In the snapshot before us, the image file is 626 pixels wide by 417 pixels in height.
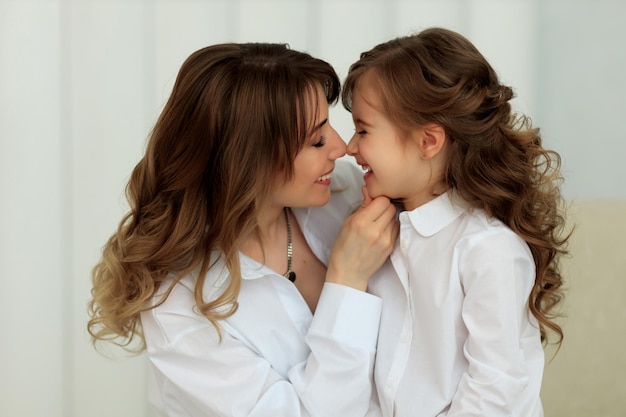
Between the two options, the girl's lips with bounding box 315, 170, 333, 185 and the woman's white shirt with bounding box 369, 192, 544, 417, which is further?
the girl's lips with bounding box 315, 170, 333, 185

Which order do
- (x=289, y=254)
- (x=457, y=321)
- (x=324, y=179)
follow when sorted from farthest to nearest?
(x=289, y=254) < (x=324, y=179) < (x=457, y=321)

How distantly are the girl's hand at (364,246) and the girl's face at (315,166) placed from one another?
8cm

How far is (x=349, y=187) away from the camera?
5.55 ft

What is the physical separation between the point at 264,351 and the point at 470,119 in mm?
538

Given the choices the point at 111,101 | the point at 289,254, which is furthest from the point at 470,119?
the point at 111,101

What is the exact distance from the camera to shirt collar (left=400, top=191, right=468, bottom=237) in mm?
1401

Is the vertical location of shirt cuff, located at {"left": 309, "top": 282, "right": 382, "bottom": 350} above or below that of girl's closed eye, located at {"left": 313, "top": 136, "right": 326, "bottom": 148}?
below

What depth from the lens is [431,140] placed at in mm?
1390

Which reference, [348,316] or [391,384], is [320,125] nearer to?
[348,316]

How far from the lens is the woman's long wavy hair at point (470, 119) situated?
1.36m

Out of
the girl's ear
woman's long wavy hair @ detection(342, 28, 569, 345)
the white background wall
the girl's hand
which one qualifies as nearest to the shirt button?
the girl's hand

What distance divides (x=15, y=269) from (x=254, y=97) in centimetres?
102

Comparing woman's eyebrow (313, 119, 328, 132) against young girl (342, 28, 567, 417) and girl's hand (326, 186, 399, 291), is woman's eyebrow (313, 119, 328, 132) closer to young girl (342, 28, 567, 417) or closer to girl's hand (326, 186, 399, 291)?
young girl (342, 28, 567, 417)

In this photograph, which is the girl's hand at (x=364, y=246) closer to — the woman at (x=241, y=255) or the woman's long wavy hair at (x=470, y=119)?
the woman at (x=241, y=255)
